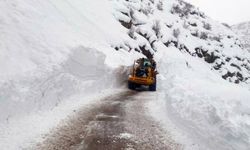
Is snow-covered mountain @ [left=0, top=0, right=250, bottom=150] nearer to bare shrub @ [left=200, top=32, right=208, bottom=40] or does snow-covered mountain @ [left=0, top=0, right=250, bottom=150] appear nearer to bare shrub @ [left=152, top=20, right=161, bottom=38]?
bare shrub @ [left=152, top=20, right=161, bottom=38]

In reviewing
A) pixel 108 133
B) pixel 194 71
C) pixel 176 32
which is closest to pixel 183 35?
pixel 176 32

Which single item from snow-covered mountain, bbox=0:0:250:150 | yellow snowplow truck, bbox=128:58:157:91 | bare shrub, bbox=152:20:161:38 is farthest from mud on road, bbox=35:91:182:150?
bare shrub, bbox=152:20:161:38

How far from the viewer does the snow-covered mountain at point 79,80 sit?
26.0 ft

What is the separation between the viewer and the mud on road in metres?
7.41

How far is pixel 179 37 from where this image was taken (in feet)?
143

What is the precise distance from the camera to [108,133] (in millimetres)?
8438

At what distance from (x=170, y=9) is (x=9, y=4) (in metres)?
40.4

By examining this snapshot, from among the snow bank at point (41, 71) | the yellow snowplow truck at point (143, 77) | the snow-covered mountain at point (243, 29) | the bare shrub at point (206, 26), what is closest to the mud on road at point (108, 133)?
the snow bank at point (41, 71)

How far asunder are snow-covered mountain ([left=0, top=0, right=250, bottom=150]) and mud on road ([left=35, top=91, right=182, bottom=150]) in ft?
1.56

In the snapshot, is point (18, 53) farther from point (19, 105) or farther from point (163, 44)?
point (163, 44)

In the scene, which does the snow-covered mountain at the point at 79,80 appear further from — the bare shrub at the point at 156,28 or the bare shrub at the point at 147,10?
the bare shrub at the point at 147,10

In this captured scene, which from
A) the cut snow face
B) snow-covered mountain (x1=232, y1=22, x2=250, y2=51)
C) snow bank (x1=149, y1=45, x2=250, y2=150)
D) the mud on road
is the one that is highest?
snow-covered mountain (x1=232, y1=22, x2=250, y2=51)

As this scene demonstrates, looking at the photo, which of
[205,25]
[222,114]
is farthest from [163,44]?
[222,114]

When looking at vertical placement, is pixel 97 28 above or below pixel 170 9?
below
